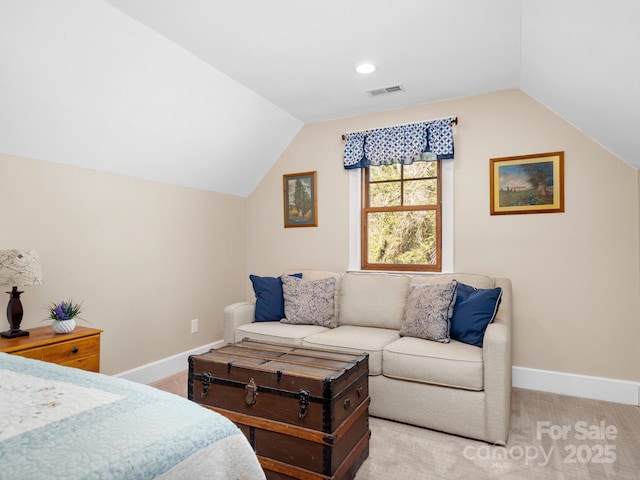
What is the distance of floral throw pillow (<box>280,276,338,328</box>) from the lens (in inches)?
131

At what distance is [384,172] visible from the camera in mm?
3912

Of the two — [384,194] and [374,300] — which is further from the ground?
[384,194]

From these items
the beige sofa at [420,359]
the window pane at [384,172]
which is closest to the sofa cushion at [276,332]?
the beige sofa at [420,359]

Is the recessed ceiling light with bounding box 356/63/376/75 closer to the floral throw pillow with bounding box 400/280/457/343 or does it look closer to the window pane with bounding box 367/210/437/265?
the window pane with bounding box 367/210/437/265

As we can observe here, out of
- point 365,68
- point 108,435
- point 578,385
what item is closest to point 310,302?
point 365,68

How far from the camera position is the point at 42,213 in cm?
265

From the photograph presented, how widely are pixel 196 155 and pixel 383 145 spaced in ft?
5.68

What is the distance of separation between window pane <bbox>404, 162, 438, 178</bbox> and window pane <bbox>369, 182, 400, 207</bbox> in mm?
152

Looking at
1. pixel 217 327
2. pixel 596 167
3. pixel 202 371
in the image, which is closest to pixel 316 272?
pixel 217 327

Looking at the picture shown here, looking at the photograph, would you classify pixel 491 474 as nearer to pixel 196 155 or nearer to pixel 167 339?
pixel 167 339

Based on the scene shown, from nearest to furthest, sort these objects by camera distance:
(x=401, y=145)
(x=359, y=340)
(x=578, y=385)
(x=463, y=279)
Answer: (x=359, y=340) < (x=578, y=385) < (x=463, y=279) < (x=401, y=145)

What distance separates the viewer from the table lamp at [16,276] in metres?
2.22

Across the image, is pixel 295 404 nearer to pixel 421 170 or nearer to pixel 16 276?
pixel 16 276

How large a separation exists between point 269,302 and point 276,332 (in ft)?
1.38
